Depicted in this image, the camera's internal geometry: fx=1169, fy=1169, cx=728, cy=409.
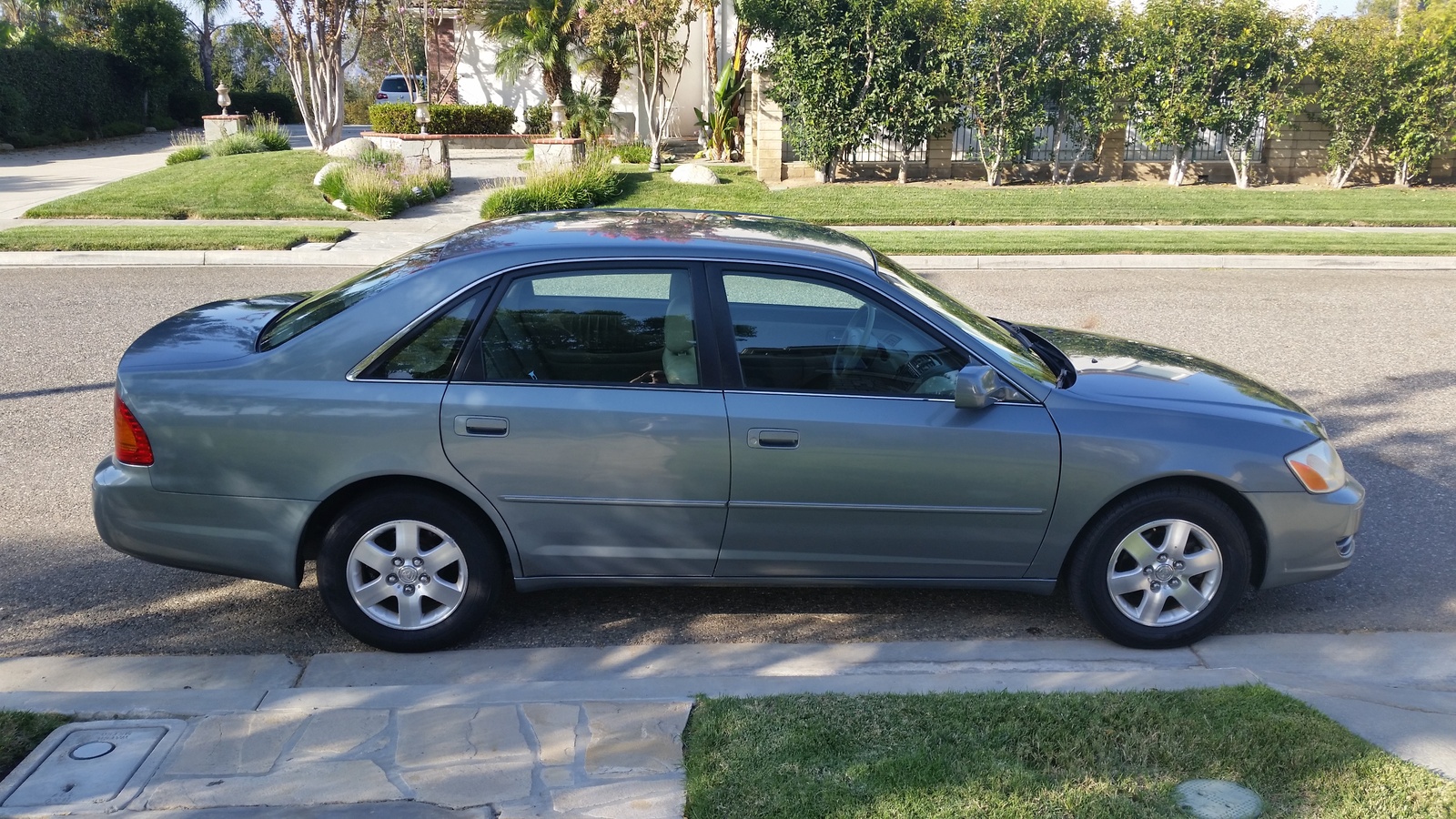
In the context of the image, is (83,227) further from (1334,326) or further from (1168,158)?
(1168,158)

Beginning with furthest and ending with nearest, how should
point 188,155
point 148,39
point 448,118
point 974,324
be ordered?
1. point 148,39
2. point 448,118
3. point 188,155
4. point 974,324

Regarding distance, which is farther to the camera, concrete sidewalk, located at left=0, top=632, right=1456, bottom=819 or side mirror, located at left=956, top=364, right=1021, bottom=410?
side mirror, located at left=956, top=364, right=1021, bottom=410

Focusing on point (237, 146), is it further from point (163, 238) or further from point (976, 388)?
point (976, 388)

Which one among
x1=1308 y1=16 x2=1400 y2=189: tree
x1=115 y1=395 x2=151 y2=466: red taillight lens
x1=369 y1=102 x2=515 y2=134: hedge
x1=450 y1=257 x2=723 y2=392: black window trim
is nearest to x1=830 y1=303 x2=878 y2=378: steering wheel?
x1=450 y1=257 x2=723 y2=392: black window trim

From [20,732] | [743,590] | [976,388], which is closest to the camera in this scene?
[20,732]

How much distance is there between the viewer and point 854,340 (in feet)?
15.4

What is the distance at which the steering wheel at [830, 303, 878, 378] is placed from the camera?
4586mm

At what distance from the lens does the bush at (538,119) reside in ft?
100.0

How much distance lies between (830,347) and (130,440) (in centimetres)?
271

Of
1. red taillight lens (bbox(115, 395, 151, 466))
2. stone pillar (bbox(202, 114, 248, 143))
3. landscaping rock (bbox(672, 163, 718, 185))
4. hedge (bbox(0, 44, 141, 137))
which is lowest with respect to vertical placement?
red taillight lens (bbox(115, 395, 151, 466))

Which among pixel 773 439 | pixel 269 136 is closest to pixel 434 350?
pixel 773 439

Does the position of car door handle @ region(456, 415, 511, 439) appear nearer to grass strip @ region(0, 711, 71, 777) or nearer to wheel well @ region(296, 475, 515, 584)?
wheel well @ region(296, 475, 515, 584)

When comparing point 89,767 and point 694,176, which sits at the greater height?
point 694,176

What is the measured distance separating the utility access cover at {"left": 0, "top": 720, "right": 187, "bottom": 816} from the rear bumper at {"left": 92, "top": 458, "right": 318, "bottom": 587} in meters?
0.81
